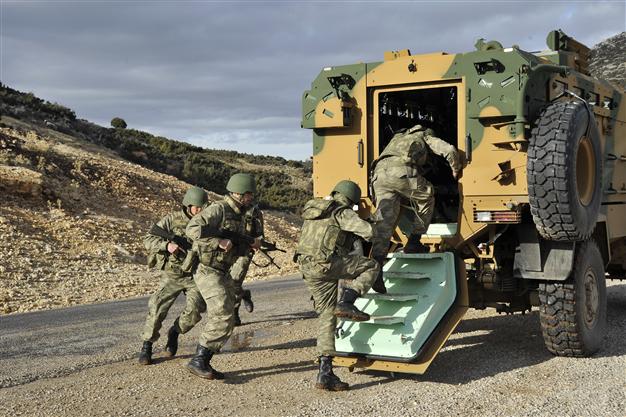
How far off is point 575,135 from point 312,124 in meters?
2.70

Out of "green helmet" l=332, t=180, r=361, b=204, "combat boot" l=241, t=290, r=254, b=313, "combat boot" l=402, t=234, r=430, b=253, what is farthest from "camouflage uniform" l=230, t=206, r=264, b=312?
"green helmet" l=332, t=180, r=361, b=204

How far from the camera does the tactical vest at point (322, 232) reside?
5.73 metres

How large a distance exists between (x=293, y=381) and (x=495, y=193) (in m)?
2.52

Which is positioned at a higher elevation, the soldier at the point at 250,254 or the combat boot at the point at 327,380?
the soldier at the point at 250,254

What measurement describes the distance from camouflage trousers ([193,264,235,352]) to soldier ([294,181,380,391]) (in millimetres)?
727

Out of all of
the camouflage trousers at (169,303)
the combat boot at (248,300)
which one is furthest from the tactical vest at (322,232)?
the combat boot at (248,300)

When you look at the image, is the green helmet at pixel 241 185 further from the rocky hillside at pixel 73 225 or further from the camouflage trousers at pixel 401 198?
the rocky hillside at pixel 73 225

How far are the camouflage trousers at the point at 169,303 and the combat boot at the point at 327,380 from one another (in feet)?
5.15

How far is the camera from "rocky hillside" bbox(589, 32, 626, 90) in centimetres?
2016

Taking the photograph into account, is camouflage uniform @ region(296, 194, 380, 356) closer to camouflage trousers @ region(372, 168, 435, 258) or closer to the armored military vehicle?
the armored military vehicle

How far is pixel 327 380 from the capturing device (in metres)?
5.42

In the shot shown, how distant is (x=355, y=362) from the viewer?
18.7 ft

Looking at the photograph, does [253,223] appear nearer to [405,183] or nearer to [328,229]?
[405,183]

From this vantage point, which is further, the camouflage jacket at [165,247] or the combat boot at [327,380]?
the camouflage jacket at [165,247]
